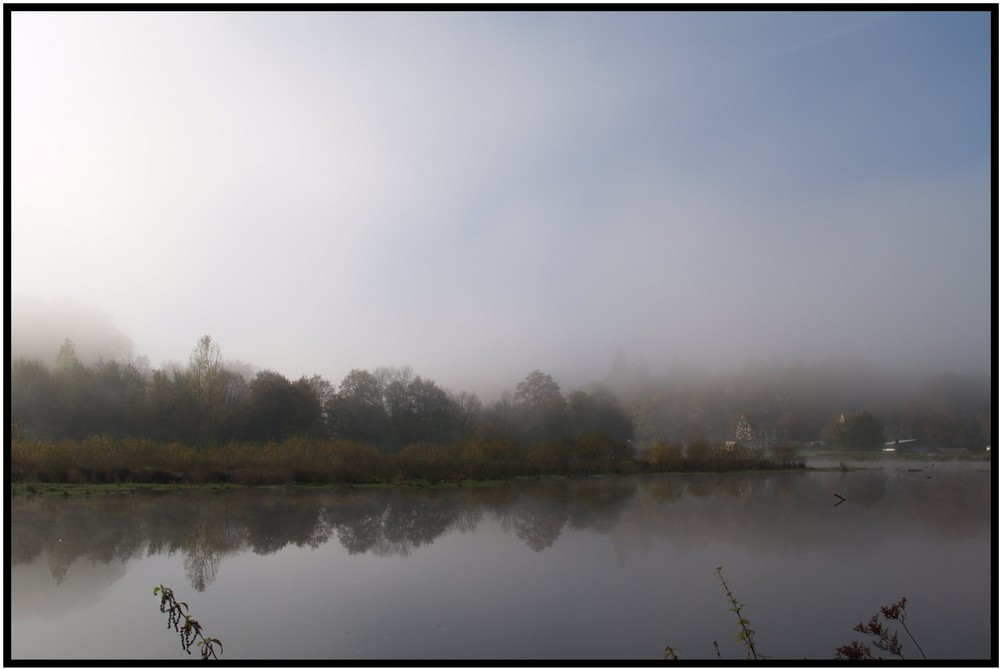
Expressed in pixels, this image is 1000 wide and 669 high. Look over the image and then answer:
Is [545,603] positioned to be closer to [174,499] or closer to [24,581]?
[24,581]

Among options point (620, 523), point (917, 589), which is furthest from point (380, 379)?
point (917, 589)

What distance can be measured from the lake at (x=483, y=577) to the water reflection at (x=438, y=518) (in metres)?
0.09

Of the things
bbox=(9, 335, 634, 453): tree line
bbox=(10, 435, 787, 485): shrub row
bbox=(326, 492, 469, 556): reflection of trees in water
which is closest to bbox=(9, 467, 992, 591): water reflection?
bbox=(326, 492, 469, 556): reflection of trees in water

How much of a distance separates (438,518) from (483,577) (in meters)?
6.24

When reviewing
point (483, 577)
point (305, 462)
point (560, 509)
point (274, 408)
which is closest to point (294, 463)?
point (305, 462)

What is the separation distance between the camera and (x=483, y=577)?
29.1 feet

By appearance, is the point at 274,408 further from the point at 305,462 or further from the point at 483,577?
the point at 483,577

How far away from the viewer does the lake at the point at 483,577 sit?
621 centimetres

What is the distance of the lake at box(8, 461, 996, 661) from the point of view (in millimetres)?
6211

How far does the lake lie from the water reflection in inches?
3.4

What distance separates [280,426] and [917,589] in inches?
1033

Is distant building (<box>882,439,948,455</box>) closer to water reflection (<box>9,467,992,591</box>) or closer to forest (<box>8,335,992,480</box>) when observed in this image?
forest (<box>8,335,992,480</box>)

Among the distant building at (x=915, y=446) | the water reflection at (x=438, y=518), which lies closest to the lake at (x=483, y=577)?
the water reflection at (x=438, y=518)

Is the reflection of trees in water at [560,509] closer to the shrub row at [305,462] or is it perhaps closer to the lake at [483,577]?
the lake at [483,577]
